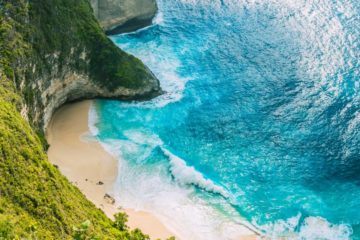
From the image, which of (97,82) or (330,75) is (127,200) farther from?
(330,75)

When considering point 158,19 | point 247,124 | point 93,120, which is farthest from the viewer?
point 158,19

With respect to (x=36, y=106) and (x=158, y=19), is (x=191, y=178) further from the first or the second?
(x=158, y=19)

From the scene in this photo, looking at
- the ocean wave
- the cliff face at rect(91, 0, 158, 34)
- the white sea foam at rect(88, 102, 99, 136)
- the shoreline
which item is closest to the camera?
the shoreline

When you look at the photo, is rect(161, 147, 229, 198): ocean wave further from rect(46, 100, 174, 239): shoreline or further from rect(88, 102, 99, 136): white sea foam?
rect(88, 102, 99, 136): white sea foam

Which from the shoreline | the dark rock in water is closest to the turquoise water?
the dark rock in water

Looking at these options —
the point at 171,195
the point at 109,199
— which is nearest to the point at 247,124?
the point at 171,195

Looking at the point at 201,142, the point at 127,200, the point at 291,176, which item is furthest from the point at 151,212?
the point at 291,176

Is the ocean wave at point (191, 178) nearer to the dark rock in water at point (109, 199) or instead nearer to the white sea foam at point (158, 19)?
the dark rock in water at point (109, 199)
